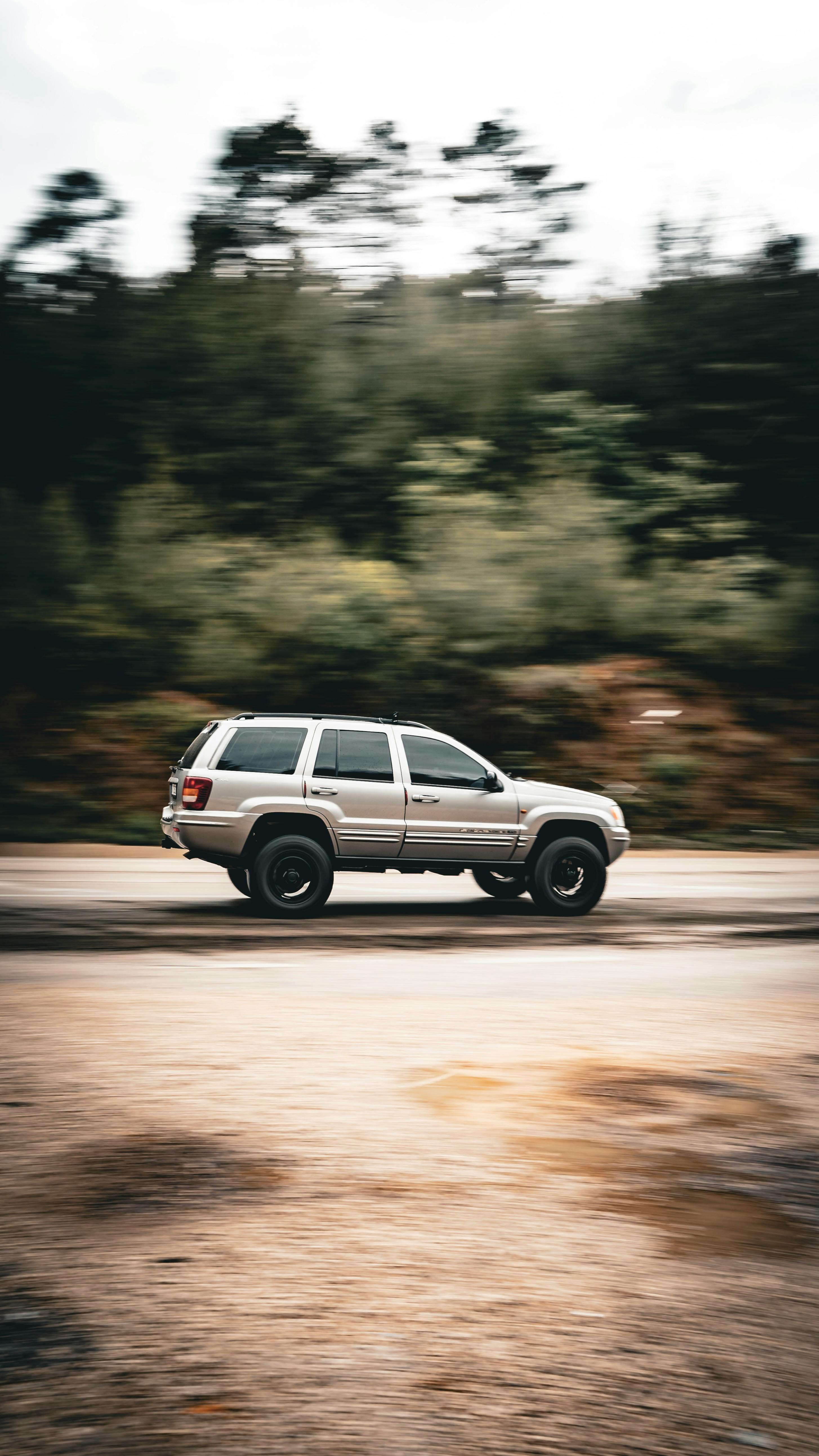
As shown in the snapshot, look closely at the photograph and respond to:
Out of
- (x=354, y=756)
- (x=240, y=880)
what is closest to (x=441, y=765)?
(x=354, y=756)

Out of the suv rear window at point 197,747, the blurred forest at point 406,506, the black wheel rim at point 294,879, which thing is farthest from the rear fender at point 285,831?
the blurred forest at point 406,506

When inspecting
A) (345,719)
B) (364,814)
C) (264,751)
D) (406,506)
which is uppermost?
(406,506)

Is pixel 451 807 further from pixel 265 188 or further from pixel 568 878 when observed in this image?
pixel 265 188

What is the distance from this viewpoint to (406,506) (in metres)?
28.7

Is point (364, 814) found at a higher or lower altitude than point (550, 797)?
lower

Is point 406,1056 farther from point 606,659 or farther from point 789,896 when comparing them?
point 606,659

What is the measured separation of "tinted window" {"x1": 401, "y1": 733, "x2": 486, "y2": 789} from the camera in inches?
490

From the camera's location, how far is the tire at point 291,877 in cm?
1184

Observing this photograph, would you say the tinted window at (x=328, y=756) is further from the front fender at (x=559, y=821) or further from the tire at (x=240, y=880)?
the front fender at (x=559, y=821)

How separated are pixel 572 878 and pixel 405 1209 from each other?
8.30 meters

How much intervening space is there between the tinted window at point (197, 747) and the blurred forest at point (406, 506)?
9.84 meters

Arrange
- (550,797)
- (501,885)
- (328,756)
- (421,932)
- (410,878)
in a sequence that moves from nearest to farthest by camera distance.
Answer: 1. (421,932)
2. (328,756)
3. (550,797)
4. (501,885)
5. (410,878)

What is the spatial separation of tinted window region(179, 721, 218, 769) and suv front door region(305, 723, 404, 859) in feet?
3.12

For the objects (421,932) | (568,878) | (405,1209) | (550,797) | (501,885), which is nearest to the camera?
(405,1209)
